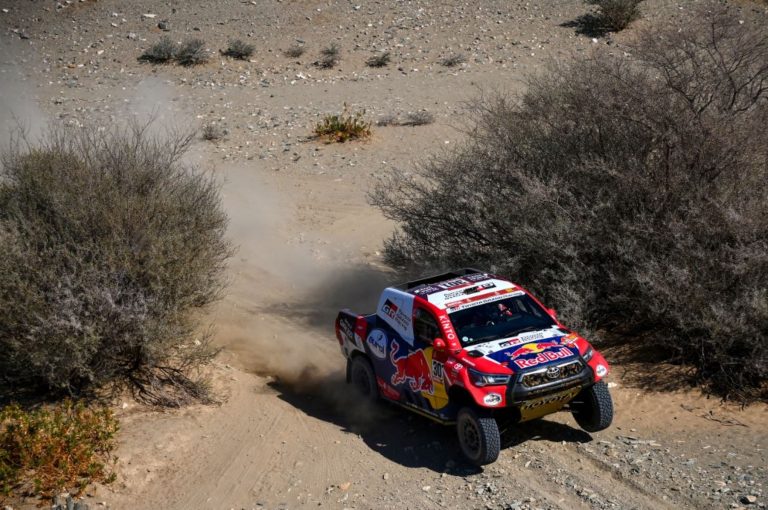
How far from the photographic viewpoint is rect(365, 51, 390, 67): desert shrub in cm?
3116

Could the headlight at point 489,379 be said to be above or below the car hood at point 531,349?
below

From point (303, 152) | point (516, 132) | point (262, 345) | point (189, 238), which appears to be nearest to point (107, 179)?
point (189, 238)

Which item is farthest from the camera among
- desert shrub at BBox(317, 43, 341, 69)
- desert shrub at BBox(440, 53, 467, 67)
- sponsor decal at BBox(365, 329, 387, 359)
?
desert shrub at BBox(317, 43, 341, 69)

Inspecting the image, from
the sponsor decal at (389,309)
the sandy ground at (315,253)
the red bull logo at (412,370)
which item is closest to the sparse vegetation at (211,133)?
the sandy ground at (315,253)

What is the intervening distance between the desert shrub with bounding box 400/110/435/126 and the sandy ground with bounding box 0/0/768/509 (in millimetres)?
385

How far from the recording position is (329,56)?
32062 millimetres

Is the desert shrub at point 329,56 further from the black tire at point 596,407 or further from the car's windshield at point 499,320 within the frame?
the black tire at point 596,407

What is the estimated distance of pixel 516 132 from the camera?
1387 cm

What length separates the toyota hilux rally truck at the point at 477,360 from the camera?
8820 mm

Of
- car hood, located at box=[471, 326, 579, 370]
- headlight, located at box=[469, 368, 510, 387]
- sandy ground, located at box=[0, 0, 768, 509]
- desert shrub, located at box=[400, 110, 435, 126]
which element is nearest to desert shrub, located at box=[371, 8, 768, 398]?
sandy ground, located at box=[0, 0, 768, 509]

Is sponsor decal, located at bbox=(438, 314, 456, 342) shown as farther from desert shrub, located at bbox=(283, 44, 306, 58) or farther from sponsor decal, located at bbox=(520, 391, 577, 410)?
desert shrub, located at bbox=(283, 44, 306, 58)

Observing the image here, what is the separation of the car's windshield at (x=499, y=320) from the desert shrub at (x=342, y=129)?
49.9 ft

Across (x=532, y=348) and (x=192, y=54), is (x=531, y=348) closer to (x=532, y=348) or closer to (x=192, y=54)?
(x=532, y=348)

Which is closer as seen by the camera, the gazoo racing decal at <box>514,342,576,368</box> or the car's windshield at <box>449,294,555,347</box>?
the gazoo racing decal at <box>514,342,576,368</box>
